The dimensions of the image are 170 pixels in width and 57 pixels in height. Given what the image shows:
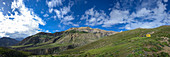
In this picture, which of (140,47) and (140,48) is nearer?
(140,48)

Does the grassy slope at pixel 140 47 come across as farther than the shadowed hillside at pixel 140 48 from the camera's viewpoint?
Yes

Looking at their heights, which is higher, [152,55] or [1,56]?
[152,55]

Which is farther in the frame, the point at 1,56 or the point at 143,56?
the point at 1,56

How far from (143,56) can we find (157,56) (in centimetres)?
290

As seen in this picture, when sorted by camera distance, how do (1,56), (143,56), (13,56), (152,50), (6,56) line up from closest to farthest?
1. (143,56)
2. (152,50)
3. (1,56)
4. (6,56)
5. (13,56)

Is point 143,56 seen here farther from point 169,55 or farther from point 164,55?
point 169,55

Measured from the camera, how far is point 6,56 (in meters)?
54.3

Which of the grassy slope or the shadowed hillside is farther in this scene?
the grassy slope

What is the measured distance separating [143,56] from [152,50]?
16.0 ft

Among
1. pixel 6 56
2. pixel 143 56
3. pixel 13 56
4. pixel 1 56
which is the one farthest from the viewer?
pixel 13 56

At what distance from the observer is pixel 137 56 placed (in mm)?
15258

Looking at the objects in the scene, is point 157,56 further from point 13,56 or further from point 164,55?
point 13,56

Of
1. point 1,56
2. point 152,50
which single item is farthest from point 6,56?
point 152,50

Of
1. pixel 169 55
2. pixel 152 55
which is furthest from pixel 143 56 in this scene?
pixel 169 55
